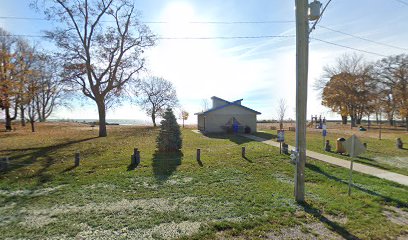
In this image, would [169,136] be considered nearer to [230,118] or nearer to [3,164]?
[3,164]

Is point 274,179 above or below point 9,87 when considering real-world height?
below

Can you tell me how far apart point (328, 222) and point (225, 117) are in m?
23.3

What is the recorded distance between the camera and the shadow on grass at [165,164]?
9086 mm

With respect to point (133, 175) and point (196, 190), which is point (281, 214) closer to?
point (196, 190)

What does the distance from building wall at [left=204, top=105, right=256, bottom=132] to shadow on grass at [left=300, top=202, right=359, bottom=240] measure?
22.0 m

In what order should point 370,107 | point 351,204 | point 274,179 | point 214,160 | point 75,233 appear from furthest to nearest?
point 370,107 → point 214,160 → point 274,179 → point 351,204 → point 75,233

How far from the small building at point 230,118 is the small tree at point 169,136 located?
1398 cm

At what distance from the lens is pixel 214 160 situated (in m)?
11.7

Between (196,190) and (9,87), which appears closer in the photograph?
(196,190)

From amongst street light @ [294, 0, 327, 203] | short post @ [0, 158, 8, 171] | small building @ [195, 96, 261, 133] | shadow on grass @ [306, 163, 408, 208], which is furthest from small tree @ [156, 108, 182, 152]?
small building @ [195, 96, 261, 133]

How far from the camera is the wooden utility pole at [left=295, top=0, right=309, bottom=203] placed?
6.28m

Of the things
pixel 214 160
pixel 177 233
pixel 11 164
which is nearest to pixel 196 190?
pixel 177 233

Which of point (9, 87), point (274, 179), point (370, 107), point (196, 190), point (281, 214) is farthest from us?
point (370, 107)

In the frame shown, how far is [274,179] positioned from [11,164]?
39.2 feet
